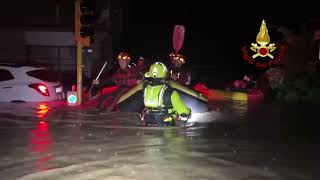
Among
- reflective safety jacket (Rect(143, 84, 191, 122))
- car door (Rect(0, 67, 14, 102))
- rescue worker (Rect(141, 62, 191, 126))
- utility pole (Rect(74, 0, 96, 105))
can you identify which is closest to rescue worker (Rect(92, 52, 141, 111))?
utility pole (Rect(74, 0, 96, 105))

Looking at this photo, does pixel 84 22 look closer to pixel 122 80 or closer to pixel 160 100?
pixel 122 80

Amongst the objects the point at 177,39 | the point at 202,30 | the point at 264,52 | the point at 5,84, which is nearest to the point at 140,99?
the point at 5,84

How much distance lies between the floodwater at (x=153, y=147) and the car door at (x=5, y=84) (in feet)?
Answer: 8.79

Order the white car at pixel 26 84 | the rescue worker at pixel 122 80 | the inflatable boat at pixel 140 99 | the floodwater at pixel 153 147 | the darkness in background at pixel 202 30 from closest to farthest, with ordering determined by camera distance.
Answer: the floodwater at pixel 153 147
the inflatable boat at pixel 140 99
the rescue worker at pixel 122 80
the white car at pixel 26 84
the darkness in background at pixel 202 30

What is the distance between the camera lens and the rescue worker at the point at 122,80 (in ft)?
59.4

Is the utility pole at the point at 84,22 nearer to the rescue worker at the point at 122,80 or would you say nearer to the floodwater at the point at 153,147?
the rescue worker at the point at 122,80

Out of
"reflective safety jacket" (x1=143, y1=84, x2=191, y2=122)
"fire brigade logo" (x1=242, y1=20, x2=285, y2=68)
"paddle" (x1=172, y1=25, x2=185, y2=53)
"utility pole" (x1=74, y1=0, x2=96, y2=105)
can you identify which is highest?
"utility pole" (x1=74, y1=0, x2=96, y2=105)

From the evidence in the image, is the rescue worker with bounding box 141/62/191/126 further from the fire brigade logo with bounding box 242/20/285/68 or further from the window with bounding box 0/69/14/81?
the fire brigade logo with bounding box 242/20/285/68

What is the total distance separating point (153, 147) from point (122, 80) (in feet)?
25.0

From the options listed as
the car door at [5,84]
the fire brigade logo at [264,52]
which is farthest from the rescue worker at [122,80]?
the fire brigade logo at [264,52]

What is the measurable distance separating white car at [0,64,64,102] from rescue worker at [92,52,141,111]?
2467mm

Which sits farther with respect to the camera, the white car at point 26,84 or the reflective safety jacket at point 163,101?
the white car at point 26,84

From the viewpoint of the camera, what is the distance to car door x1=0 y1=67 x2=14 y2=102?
20.0 meters

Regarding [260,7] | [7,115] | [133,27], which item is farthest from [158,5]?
[7,115]
